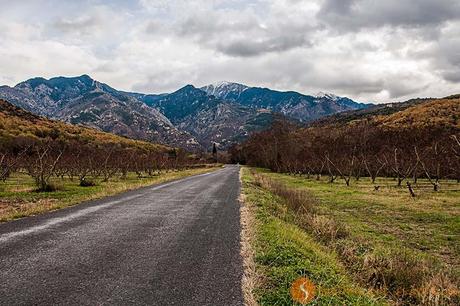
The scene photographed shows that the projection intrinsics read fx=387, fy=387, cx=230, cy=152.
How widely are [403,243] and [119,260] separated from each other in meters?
11.4

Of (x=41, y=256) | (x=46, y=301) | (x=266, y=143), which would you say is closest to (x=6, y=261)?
(x=41, y=256)

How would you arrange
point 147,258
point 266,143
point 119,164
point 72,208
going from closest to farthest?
point 147,258 < point 72,208 < point 119,164 < point 266,143

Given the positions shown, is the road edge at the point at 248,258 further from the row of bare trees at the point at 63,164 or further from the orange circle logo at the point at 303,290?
the row of bare trees at the point at 63,164

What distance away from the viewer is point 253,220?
49.8 ft

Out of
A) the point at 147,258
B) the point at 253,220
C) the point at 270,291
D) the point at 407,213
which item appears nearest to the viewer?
the point at 270,291

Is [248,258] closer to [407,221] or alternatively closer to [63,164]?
[407,221]

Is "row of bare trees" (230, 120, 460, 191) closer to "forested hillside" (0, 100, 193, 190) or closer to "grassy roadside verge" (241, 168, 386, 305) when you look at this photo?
"forested hillside" (0, 100, 193, 190)

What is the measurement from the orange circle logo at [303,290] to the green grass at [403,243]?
2250 millimetres

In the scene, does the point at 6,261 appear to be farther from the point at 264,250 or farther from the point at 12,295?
the point at 264,250

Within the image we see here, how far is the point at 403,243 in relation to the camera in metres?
15.1

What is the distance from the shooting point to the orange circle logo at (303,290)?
21.0 ft

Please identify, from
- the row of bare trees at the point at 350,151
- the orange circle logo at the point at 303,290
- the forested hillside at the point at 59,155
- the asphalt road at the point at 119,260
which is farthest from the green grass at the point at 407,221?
the row of bare trees at the point at 350,151

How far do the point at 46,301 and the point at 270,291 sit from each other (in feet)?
12.2

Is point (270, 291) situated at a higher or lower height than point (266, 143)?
lower
